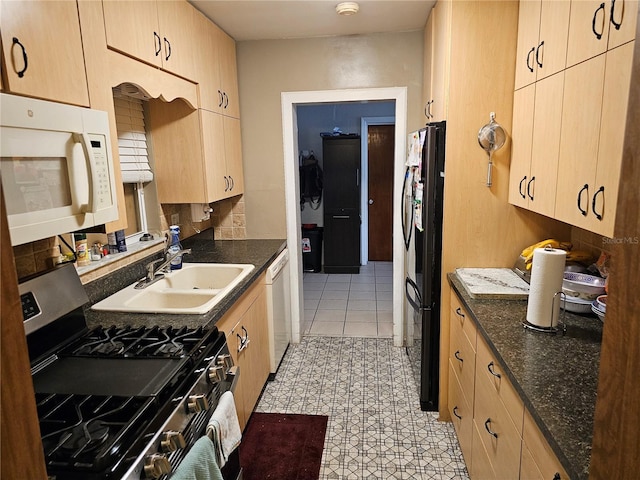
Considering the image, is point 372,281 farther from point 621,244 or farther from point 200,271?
point 621,244

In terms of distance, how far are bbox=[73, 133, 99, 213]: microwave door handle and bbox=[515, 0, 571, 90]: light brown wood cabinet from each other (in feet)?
5.80

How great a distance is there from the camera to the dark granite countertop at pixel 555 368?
1051 millimetres

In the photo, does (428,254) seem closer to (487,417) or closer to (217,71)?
(487,417)

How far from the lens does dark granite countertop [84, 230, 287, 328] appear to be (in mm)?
1841

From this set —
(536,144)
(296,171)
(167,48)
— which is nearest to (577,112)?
(536,144)

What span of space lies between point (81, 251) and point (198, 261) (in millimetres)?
887

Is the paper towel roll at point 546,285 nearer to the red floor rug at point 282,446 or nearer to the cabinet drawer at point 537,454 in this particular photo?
the cabinet drawer at point 537,454

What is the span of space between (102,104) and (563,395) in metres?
1.89

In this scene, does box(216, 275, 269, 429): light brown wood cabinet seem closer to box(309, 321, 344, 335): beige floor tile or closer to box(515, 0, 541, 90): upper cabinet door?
box(309, 321, 344, 335): beige floor tile

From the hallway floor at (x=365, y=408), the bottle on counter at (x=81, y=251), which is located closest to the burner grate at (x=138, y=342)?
the bottle on counter at (x=81, y=251)

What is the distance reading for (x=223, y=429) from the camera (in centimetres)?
154

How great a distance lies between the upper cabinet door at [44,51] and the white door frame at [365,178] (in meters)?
4.42

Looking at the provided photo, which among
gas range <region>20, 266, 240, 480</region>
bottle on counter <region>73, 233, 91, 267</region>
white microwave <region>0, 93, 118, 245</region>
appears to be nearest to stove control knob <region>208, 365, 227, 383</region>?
gas range <region>20, 266, 240, 480</region>

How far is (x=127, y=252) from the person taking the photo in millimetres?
2373
